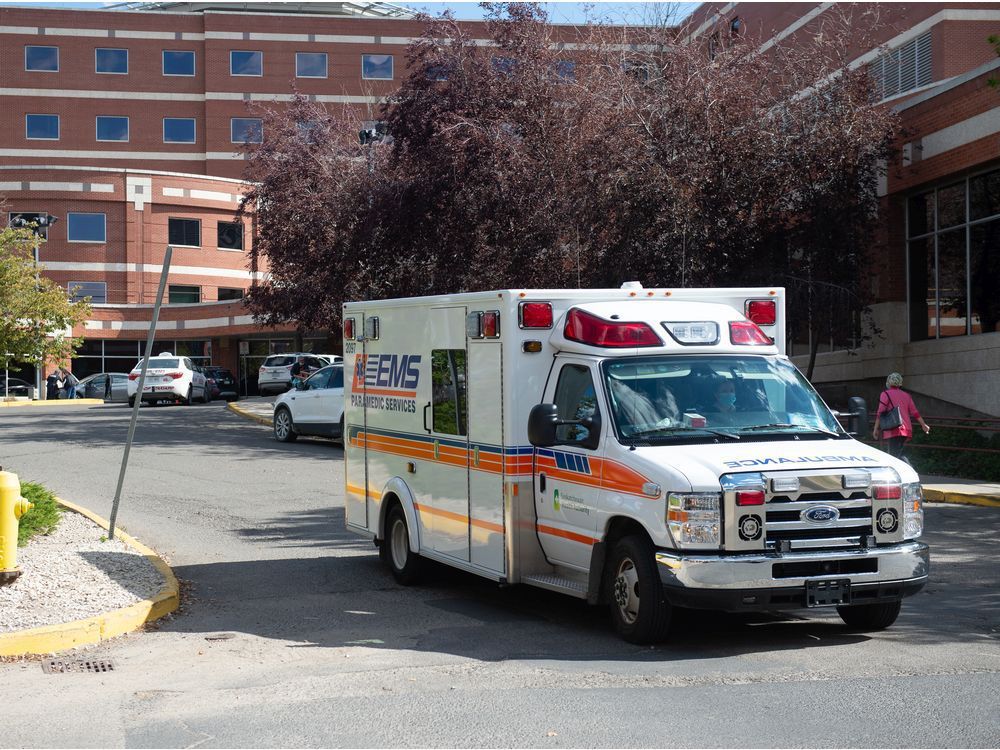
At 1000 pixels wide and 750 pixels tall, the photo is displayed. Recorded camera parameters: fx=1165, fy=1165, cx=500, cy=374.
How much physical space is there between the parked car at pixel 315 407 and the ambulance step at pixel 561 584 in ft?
48.7

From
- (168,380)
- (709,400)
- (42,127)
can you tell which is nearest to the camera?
(709,400)

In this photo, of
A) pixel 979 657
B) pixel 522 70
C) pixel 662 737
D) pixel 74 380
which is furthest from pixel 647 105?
pixel 74 380

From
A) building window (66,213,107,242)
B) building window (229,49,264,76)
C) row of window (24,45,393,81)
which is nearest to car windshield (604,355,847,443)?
building window (66,213,107,242)

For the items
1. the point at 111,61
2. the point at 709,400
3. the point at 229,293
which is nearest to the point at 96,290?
the point at 229,293

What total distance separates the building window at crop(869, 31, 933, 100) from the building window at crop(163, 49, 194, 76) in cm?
4597

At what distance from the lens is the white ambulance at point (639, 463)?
7625 mm

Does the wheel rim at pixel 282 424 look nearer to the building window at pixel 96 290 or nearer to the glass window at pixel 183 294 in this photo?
the glass window at pixel 183 294

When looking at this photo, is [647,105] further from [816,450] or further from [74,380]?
[74,380]

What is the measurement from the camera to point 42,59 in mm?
66250

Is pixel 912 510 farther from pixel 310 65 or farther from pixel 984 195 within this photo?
pixel 310 65

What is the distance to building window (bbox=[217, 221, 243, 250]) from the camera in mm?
63094

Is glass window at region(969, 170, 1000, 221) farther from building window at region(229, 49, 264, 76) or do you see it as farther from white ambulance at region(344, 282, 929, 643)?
building window at region(229, 49, 264, 76)

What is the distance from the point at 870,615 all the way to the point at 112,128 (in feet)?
215

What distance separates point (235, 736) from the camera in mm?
6098
